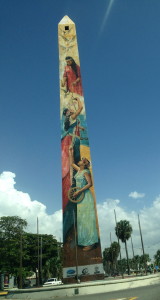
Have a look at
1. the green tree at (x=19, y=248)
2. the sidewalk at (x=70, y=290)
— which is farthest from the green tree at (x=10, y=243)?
the sidewalk at (x=70, y=290)

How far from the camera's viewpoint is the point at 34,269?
194 feet

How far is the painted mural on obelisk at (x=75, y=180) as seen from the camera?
38.6 meters

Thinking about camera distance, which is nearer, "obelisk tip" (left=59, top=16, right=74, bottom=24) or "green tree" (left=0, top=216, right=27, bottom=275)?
"green tree" (left=0, top=216, right=27, bottom=275)

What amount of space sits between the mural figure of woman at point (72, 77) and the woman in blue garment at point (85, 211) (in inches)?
569

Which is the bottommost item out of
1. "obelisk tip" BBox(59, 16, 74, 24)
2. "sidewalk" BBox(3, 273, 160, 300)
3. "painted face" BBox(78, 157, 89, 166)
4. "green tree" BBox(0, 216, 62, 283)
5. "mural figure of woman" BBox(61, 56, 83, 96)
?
"sidewalk" BBox(3, 273, 160, 300)

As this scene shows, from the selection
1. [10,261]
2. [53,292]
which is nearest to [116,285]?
[53,292]

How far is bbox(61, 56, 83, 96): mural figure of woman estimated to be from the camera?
171 ft

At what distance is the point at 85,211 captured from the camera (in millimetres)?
42000

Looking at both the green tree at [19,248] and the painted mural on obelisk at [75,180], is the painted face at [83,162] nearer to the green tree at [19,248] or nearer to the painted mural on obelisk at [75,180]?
the painted mural on obelisk at [75,180]

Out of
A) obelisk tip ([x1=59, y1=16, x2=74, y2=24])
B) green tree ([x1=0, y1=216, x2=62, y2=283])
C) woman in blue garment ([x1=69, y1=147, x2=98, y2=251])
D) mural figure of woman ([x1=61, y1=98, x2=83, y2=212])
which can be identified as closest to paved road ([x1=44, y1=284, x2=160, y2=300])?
woman in blue garment ([x1=69, y1=147, x2=98, y2=251])

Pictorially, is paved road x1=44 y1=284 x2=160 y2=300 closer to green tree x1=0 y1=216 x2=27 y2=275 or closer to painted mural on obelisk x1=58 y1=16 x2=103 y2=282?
painted mural on obelisk x1=58 y1=16 x2=103 y2=282

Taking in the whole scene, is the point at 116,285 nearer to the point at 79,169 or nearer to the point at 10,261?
the point at 79,169

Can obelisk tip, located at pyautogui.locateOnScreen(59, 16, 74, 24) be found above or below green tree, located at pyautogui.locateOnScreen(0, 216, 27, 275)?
above

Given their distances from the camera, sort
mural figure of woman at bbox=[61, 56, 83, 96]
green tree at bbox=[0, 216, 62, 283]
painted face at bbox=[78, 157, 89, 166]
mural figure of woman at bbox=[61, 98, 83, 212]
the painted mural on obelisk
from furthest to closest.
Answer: green tree at bbox=[0, 216, 62, 283], mural figure of woman at bbox=[61, 56, 83, 96], painted face at bbox=[78, 157, 89, 166], mural figure of woman at bbox=[61, 98, 83, 212], the painted mural on obelisk
